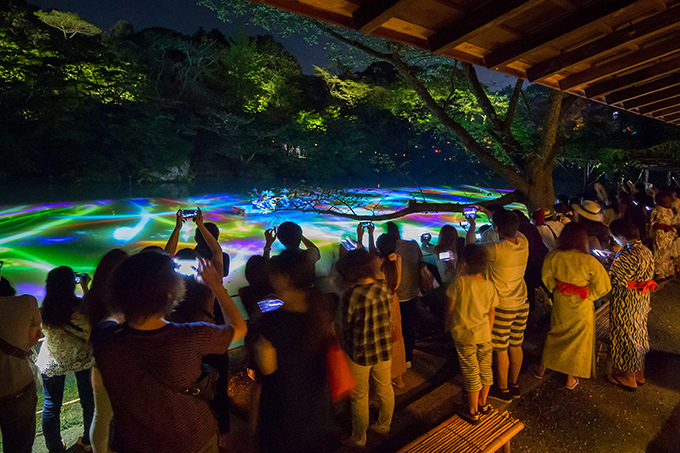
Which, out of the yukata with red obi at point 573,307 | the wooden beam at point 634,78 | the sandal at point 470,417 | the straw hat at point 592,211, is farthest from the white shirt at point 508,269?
the straw hat at point 592,211

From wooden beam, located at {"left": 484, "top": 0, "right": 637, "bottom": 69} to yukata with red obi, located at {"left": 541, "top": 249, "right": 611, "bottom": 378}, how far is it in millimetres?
1766

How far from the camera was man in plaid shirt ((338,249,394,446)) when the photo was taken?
233 centimetres

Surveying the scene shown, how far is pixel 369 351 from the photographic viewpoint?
241cm

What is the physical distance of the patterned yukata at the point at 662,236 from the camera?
5.66m

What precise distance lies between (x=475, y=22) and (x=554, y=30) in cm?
73

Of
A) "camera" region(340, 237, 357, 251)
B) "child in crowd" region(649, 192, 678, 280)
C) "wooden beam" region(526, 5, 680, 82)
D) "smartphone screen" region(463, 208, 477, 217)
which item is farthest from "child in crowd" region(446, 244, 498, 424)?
"child in crowd" region(649, 192, 678, 280)

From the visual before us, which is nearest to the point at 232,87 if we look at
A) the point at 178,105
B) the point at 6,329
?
the point at 178,105

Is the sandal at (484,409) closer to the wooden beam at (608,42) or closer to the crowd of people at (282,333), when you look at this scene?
the crowd of people at (282,333)

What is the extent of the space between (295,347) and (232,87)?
25349 millimetres

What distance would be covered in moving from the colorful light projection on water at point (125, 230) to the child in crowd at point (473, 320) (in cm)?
503

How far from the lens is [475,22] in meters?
2.29

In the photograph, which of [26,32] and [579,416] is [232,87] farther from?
[579,416]

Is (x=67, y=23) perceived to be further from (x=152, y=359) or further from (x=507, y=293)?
(x=507, y=293)

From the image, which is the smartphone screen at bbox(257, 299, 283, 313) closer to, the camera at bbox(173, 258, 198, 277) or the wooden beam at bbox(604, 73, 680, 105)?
the camera at bbox(173, 258, 198, 277)
